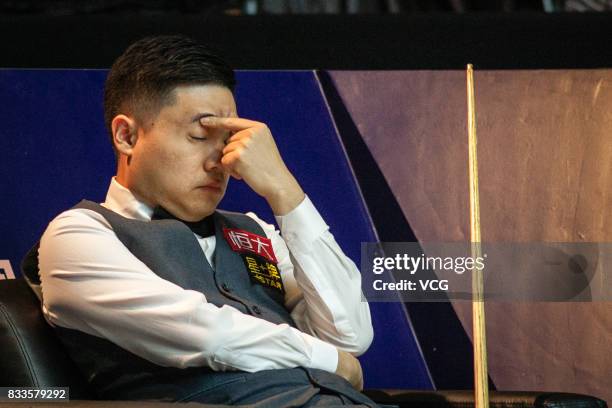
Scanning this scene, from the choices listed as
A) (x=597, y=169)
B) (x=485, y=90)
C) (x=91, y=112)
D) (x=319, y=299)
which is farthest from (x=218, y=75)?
(x=597, y=169)

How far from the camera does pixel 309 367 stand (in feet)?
6.15

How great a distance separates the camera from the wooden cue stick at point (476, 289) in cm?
200

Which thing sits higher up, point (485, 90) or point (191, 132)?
point (485, 90)

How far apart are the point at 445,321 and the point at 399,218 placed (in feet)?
0.94

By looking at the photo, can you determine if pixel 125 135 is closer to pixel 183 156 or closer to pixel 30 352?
pixel 183 156

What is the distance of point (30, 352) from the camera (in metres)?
1.84

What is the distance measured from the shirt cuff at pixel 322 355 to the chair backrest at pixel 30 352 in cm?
42

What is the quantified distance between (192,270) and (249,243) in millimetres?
237

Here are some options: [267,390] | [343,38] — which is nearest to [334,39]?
[343,38]

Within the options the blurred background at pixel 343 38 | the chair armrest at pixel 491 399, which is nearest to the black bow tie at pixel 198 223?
the chair armrest at pixel 491 399

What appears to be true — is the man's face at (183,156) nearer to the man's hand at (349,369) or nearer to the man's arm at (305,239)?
the man's arm at (305,239)

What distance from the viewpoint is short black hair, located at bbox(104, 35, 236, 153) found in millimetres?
1988

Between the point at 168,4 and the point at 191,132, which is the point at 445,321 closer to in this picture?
the point at 191,132

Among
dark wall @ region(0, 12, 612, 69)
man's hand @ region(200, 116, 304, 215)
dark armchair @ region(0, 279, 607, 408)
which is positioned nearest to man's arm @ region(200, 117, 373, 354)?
man's hand @ region(200, 116, 304, 215)
